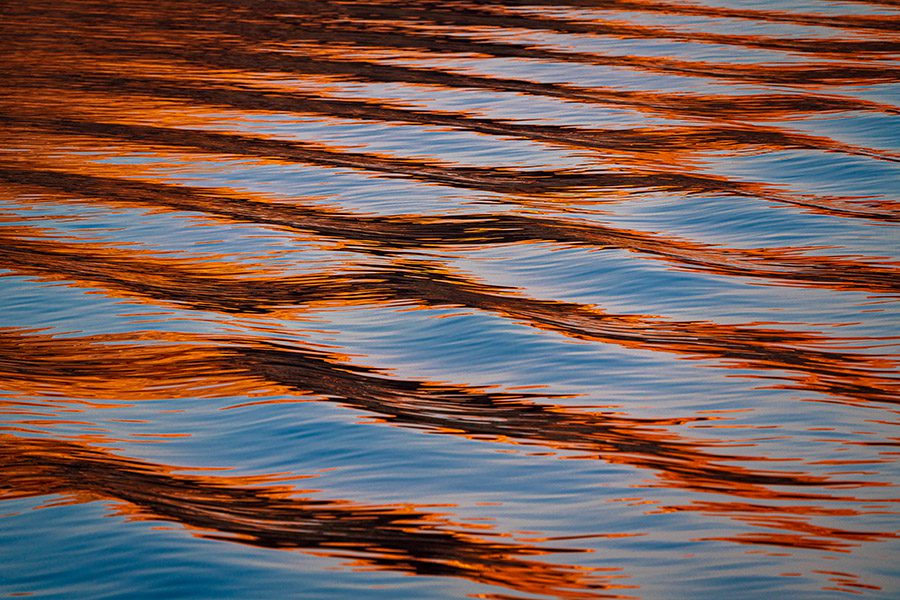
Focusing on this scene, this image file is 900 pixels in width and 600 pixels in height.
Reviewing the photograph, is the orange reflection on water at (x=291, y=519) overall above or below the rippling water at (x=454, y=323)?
below

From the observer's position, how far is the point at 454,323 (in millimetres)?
2395

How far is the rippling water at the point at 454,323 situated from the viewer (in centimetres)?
164

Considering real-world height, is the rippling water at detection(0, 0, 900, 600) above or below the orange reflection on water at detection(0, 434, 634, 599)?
above

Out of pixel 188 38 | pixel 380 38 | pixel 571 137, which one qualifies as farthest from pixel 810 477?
pixel 188 38

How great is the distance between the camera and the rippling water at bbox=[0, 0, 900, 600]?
1.64 m

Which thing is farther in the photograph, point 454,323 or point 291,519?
point 454,323

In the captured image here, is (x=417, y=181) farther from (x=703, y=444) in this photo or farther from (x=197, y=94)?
(x=703, y=444)

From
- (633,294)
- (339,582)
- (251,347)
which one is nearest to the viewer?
(339,582)

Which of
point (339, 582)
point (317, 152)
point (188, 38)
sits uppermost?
point (188, 38)

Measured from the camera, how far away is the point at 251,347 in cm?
230

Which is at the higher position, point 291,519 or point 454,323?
point 454,323

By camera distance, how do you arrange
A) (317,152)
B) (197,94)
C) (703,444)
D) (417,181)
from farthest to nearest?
(197,94) < (317,152) < (417,181) < (703,444)

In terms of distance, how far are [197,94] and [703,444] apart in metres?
2.73

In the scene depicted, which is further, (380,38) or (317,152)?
(380,38)
